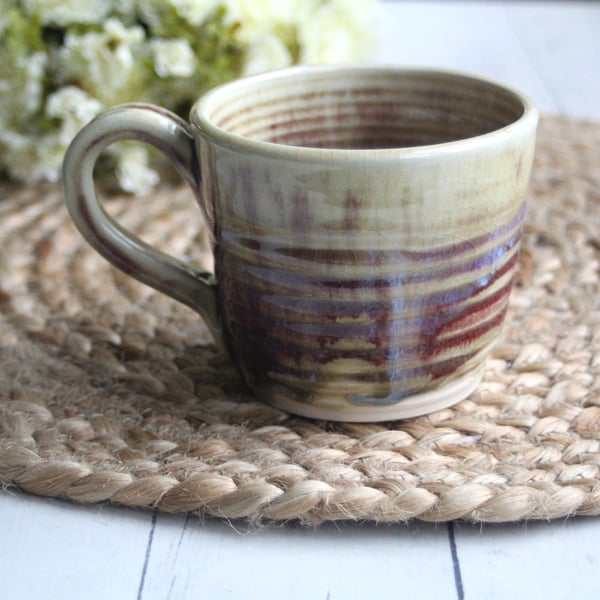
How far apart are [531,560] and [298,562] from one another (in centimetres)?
9

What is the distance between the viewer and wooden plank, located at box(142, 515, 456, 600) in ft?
1.21

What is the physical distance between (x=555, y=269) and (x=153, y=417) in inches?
10.4

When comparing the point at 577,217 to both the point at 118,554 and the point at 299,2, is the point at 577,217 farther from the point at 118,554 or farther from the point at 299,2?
the point at 118,554

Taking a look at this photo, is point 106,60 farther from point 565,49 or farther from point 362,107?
point 565,49

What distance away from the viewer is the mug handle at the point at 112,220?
44cm

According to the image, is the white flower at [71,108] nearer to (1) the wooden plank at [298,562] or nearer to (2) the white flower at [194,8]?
(2) the white flower at [194,8]

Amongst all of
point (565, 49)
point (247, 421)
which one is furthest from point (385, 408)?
point (565, 49)

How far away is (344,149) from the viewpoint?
44 cm

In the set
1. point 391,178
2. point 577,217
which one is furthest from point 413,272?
point 577,217

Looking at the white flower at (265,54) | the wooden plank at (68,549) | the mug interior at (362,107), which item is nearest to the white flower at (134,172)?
the white flower at (265,54)

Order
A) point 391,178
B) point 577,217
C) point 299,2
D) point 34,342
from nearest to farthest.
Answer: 1. point 391,178
2. point 34,342
3. point 577,217
4. point 299,2

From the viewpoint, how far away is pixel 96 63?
0.69 meters

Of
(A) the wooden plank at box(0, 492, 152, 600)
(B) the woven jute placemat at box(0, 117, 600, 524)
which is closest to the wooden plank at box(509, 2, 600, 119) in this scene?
(B) the woven jute placemat at box(0, 117, 600, 524)

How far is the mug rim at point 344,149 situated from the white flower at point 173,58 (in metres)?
0.22
